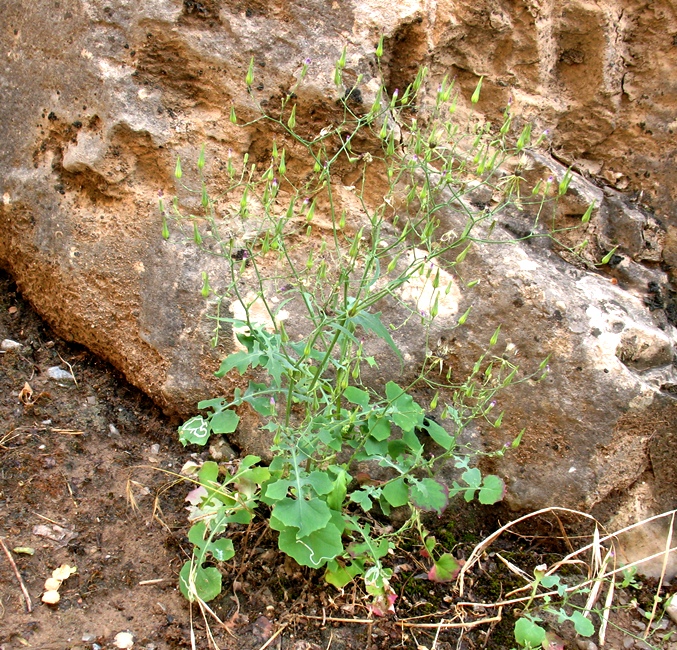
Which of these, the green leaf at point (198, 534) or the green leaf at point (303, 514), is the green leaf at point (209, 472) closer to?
the green leaf at point (198, 534)

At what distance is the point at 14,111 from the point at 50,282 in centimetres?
74

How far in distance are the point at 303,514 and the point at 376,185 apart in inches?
55.9

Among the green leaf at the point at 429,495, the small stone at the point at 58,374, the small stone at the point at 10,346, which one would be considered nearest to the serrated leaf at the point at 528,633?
the green leaf at the point at 429,495

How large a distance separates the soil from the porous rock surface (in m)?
0.22

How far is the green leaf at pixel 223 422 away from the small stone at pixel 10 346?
1.13m

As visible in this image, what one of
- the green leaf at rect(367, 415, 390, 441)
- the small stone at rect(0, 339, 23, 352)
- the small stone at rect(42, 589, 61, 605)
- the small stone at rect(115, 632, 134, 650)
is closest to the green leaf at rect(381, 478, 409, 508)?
the green leaf at rect(367, 415, 390, 441)

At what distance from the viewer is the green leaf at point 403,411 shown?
219 cm

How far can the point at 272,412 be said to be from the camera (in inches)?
80.7

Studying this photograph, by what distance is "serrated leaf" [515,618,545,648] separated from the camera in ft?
6.66

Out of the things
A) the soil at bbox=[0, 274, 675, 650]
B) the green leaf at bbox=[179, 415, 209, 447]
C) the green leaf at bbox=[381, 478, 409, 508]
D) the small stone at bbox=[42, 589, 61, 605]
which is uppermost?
the green leaf at bbox=[179, 415, 209, 447]

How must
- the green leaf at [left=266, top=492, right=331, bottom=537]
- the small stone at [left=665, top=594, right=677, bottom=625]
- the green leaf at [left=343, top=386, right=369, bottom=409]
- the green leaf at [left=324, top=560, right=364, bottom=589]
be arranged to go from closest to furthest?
the green leaf at [left=266, top=492, right=331, bottom=537], the green leaf at [left=324, top=560, right=364, bottom=589], the green leaf at [left=343, top=386, right=369, bottom=409], the small stone at [left=665, top=594, right=677, bottom=625]

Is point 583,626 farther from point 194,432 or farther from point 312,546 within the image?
point 194,432

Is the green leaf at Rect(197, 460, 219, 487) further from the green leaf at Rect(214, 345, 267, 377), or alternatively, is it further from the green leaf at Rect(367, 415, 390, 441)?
the green leaf at Rect(367, 415, 390, 441)

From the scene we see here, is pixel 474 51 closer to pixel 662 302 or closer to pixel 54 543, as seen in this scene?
pixel 662 302
